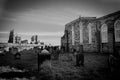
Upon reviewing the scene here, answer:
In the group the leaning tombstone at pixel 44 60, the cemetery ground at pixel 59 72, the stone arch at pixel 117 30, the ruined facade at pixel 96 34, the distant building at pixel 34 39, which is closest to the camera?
the cemetery ground at pixel 59 72

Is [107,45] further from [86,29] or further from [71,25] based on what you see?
[71,25]

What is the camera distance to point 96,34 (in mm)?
18516

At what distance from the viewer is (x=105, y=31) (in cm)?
1709

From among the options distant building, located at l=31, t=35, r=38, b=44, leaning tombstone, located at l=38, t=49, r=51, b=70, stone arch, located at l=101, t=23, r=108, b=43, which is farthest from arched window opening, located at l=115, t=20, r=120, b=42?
distant building, located at l=31, t=35, r=38, b=44

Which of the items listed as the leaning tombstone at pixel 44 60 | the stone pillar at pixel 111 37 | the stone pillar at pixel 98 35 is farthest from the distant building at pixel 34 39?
the leaning tombstone at pixel 44 60

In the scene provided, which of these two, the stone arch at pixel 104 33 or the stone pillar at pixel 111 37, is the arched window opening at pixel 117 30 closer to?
the stone pillar at pixel 111 37

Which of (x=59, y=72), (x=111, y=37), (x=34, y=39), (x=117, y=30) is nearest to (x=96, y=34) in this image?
(x=111, y=37)

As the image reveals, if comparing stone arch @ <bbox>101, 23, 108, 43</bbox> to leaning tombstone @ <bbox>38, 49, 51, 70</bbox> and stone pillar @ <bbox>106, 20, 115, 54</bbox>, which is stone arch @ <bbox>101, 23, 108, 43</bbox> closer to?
stone pillar @ <bbox>106, 20, 115, 54</bbox>

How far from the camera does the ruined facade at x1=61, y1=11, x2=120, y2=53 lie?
50.3 feet

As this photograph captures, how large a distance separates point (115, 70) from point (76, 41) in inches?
673

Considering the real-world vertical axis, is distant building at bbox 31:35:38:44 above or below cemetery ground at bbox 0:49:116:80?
above

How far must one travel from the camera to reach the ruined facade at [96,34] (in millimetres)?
15320

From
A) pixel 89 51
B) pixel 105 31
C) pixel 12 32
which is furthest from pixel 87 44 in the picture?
pixel 12 32

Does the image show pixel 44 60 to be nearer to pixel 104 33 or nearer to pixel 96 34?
pixel 104 33
